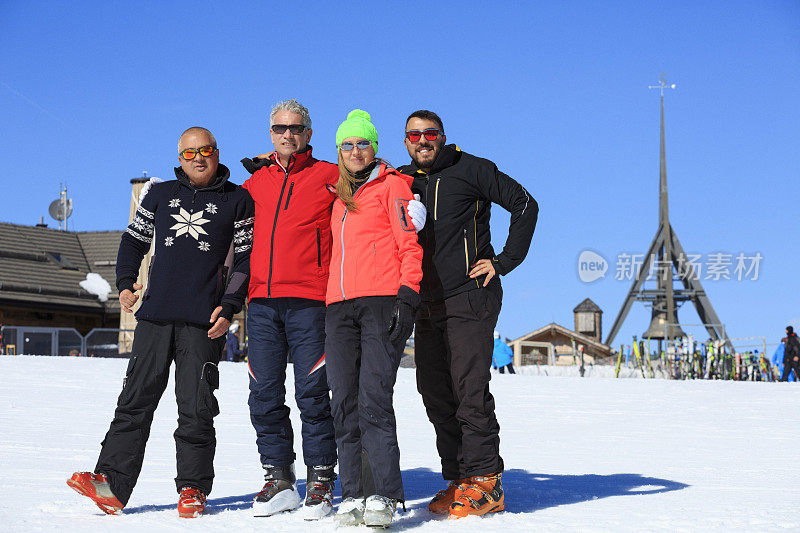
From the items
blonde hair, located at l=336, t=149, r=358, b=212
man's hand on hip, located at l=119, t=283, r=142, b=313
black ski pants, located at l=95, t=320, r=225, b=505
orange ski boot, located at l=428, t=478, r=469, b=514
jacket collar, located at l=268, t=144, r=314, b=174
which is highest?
jacket collar, located at l=268, t=144, r=314, b=174

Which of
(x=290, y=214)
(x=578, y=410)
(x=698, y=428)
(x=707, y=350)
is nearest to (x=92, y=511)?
(x=290, y=214)

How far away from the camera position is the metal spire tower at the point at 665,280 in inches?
2199

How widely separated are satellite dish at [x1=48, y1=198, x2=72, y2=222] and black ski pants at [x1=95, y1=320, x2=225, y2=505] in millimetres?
41181

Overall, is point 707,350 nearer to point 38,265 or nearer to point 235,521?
point 235,521

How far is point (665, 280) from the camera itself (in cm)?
5697

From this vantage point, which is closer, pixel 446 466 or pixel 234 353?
pixel 446 466

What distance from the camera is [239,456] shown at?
23.1ft

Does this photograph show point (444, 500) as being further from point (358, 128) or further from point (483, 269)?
point (358, 128)

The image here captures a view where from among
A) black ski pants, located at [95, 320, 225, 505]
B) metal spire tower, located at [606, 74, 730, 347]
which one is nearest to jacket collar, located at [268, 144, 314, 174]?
black ski pants, located at [95, 320, 225, 505]

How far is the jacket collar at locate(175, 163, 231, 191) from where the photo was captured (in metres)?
4.66

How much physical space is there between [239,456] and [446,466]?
9.05 ft

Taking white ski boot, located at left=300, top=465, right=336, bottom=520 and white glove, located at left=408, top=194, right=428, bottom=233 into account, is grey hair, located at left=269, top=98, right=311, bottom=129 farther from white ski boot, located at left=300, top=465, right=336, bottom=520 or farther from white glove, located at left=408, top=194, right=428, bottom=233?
white ski boot, located at left=300, top=465, right=336, bottom=520

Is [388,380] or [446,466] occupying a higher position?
[388,380]

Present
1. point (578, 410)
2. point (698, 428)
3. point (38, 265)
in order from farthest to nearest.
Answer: point (38, 265)
point (578, 410)
point (698, 428)
